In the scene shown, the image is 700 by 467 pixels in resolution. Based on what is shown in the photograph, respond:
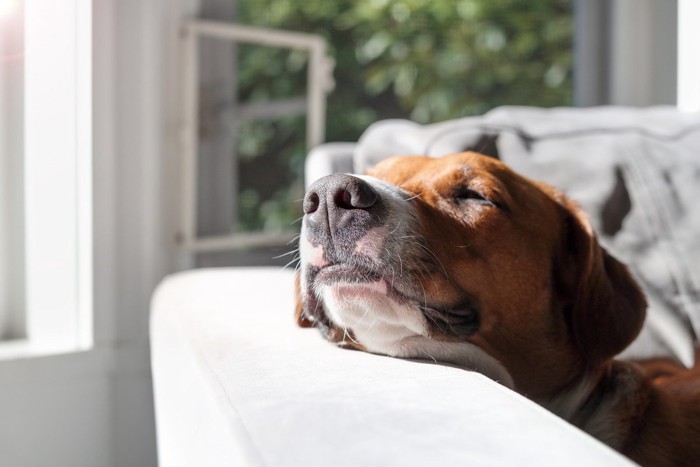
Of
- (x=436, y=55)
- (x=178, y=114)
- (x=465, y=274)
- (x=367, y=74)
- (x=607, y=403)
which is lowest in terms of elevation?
(x=607, y=403)

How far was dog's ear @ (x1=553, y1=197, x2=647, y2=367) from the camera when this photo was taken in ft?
4.25

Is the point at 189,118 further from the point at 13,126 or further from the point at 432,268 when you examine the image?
the point at 432,268

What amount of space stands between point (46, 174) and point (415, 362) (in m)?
1.38

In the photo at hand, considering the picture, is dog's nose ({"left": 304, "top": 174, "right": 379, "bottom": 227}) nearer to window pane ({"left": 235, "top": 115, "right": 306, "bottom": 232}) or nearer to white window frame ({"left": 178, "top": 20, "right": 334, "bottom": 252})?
white window frame ({"left": 178, "top": 20, "right": 334, "bottom": 252})

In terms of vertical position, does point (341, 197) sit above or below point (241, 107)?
below

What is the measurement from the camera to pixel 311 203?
111 cm

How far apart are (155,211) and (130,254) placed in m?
0.16

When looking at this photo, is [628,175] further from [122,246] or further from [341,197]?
[122,246]

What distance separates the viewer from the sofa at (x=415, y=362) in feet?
2.15

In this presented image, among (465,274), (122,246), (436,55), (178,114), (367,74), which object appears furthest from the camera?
(436,55)

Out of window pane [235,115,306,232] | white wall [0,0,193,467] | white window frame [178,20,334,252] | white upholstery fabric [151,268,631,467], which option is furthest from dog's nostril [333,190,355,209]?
window pane [235,115,306,232]

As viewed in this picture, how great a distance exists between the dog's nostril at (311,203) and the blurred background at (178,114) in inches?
28.8

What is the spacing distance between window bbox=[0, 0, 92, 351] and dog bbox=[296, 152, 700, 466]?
1.03 meters

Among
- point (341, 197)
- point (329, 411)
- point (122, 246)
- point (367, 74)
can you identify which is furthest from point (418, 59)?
point (329, 411)
